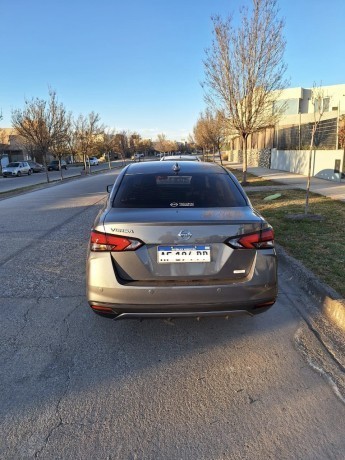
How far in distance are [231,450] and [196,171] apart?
2750mm

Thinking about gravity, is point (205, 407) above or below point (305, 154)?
below

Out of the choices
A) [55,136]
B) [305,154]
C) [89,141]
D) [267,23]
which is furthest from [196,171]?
[89,141]

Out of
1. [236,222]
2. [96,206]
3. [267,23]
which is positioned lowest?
[96,206]

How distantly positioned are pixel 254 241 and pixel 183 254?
600mm

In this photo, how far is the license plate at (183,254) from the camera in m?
2.84

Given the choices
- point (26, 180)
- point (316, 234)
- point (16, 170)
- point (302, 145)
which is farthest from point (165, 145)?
point (316, 234)

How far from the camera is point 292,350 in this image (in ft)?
10.4

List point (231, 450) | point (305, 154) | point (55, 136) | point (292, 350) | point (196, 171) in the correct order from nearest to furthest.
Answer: point (231, 450) < point (292, 350) < point (196, 171) < point (305, 154) < point (55, 136)

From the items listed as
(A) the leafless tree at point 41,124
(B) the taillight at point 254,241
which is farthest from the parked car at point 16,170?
(B) the taillight at point 254,241

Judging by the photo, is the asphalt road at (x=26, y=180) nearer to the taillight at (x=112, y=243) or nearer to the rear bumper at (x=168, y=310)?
the taillight at (x=112, y=243)

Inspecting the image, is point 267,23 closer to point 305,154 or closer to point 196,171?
point 305,154

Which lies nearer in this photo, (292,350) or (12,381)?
(12,381)

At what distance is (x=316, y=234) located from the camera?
6613mm

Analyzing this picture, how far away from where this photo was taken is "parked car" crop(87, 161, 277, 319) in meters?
2.85
